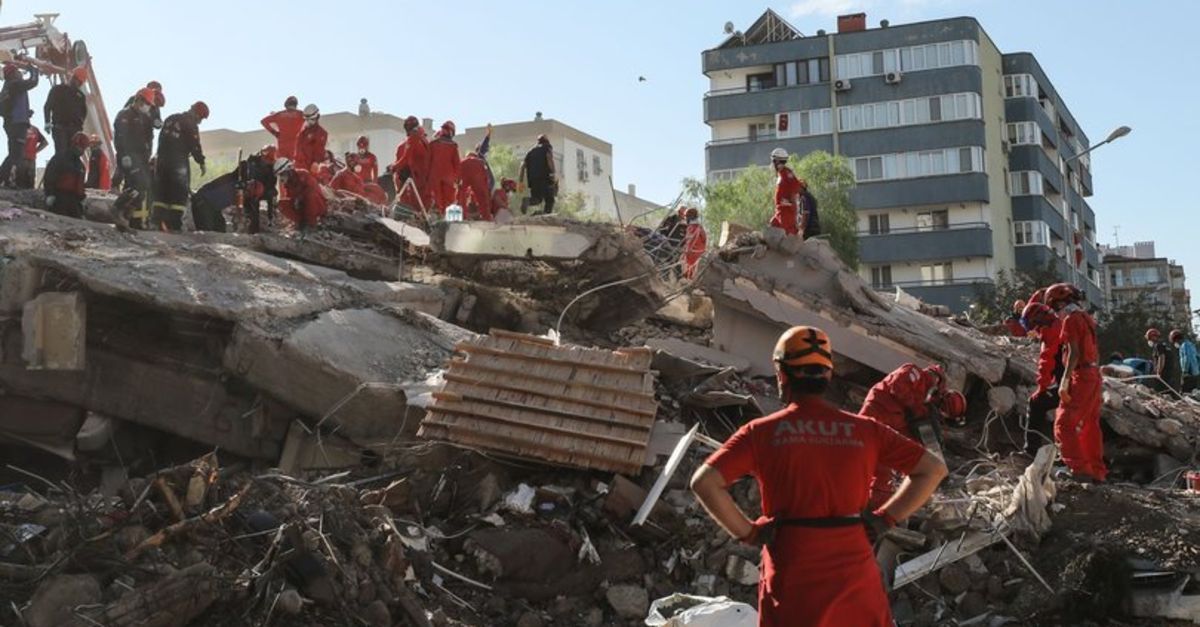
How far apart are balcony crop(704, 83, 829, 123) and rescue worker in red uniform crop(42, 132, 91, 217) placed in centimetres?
4017

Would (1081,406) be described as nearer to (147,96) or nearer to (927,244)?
(147,96)

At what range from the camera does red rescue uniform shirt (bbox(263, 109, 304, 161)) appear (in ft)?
53.8

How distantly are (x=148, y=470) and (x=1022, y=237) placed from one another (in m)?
48.5

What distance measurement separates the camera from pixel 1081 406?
8.99m

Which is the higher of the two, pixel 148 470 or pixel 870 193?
pixel 870 193

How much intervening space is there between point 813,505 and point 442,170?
1243cm

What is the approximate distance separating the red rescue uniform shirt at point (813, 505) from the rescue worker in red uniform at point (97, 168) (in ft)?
49.2

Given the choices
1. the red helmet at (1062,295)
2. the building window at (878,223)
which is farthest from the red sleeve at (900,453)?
the building window at (878,223)

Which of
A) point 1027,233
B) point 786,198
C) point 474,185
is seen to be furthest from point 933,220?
point 786,198

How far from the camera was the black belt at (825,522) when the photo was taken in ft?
12.7

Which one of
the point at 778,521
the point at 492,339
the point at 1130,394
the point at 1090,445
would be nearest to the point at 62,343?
the point at 492,339

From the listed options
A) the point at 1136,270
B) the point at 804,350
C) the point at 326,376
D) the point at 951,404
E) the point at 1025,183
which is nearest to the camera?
the point at 804,350

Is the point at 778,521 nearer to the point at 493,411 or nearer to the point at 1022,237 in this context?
the point at 493,411

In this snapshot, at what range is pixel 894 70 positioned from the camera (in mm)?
48875
